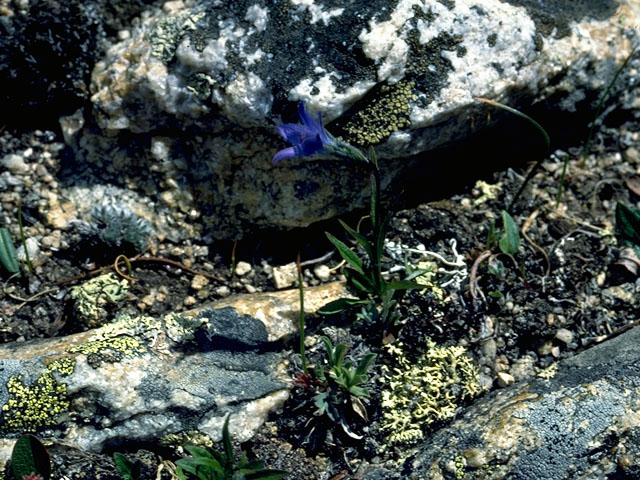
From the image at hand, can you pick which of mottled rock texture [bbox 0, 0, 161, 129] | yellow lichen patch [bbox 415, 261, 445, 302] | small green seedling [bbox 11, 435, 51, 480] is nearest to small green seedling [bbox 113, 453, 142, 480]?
small green seedling [bbox 11, 435, 51, 480]

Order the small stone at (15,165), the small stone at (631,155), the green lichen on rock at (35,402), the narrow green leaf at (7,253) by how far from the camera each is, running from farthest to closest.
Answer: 1. the small stone at (631,155)
2. the small stone at (15,165)
3. the narrow green leaf at (7,253)
4. the green lichen on rock at (35,402)

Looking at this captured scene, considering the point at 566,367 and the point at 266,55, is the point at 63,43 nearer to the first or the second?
the point at 266,55

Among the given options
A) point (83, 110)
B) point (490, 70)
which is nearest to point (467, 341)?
point (490, 70)

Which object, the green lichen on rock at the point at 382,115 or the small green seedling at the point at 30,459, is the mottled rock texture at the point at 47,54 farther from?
the small green seedling at the point at 30,459

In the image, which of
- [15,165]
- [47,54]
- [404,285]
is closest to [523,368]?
[404,285]

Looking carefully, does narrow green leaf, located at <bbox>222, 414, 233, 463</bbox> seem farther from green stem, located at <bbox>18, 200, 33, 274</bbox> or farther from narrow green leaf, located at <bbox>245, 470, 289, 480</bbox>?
green stem, located at <bbox>18, 200, 33, 274</bbox>

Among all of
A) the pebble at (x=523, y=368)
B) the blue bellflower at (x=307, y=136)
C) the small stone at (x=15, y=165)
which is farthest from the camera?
the small stone at (x=15, y=165)

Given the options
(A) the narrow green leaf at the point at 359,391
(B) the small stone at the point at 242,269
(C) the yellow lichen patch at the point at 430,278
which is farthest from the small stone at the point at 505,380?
(B) the small stone at the point at 242,269

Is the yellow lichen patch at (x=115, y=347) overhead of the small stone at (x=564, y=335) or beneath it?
overhead
